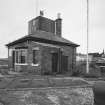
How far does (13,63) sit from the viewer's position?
15.9m

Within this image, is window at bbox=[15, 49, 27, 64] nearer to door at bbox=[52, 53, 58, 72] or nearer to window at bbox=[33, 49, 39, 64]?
window at bbox=[33, 49, 39, 64]

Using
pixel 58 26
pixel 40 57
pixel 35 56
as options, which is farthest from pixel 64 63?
pixel 58 26

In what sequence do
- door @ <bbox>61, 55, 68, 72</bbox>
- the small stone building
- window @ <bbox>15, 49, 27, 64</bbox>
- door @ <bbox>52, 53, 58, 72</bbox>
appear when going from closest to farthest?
1. the small stone building
2. window @ <bbox>15, 49, 27, 64</bbox>
3. door @ <bbox>52, 53, 58, 72</bbox>
4. door @ <bbox>61, 55, 68, 72</bbox>

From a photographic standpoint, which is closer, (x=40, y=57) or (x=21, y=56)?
(x=40, y=57)

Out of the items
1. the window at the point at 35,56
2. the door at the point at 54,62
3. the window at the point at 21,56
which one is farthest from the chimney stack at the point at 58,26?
the window at the point at 21,56

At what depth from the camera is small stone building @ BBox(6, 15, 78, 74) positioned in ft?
43.8

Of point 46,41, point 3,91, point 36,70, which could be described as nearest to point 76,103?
point 3,91

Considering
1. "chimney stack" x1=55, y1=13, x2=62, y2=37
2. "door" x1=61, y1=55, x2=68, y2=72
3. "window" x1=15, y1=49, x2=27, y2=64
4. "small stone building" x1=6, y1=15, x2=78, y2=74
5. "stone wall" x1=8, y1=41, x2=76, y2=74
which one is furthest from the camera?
"chimney stack" x1=55, y1=13, x2=62, y2=37

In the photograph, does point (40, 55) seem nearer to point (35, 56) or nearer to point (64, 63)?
point (35, 56)

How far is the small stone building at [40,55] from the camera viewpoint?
43.8 feet

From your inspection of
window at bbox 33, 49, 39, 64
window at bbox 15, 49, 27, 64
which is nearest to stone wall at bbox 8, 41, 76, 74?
window at bbox 33, 49, 39, 64

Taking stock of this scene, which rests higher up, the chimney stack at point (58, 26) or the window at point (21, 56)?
the chimney stack at point (58, 26)

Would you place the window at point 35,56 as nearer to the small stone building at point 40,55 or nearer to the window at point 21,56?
the small stone building at point 40,55

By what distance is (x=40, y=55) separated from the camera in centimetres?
1322
